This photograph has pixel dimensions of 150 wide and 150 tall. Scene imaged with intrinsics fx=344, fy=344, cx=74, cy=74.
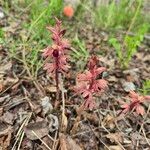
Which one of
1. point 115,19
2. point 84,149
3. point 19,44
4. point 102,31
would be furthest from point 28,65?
point 115,19

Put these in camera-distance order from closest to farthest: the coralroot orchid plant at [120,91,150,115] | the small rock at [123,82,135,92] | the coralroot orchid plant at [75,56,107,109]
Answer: the coralroot orchid plant at [75,56,107,109] → the coralroot orchid plant at [120,91,150,115] → the small rock at [123,82,135,92]

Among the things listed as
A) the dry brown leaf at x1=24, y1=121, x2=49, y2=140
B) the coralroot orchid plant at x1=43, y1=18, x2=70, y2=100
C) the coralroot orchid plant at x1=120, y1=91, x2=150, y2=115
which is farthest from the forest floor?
the coralroot orchid plant at x1=43, y1=18, x2=70, y2=100

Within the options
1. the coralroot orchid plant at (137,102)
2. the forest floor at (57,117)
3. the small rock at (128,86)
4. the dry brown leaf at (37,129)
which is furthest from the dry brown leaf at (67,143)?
the small rock at (128,86)

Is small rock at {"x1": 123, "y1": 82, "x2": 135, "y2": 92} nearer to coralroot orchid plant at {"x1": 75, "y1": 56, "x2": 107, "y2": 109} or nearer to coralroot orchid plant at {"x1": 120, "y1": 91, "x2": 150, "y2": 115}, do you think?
coralroot orchid plant at {"x1": 120, "y1": 91, "x2": 150, "y2": 115}

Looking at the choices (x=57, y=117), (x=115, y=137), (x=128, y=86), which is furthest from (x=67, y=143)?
(x=128, y=86)

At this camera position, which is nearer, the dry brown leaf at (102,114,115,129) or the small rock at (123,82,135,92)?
the dry brown leaf at (102,114,115,129)

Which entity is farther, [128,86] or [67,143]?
[128,86]

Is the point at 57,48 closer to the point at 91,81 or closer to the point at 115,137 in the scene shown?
the point at 91,81

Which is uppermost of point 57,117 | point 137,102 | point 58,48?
point 58,48
